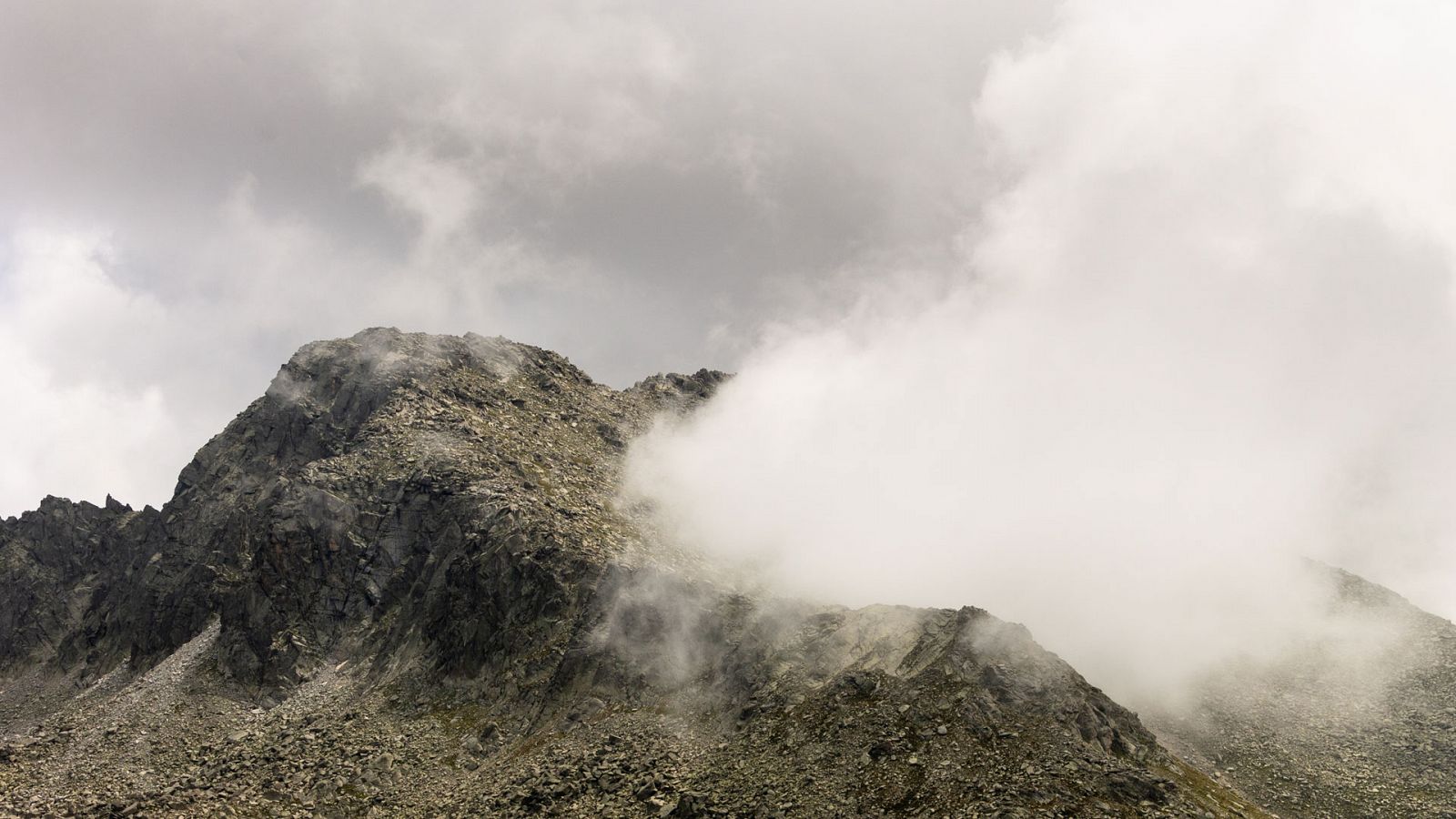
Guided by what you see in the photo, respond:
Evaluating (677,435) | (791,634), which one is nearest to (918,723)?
(791,634)

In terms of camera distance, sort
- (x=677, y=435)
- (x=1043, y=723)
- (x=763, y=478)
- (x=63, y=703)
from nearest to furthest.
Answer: (x=1043, y=723) < (x=63, y=703) < (x=763, y=478) < (x=677, y=435)

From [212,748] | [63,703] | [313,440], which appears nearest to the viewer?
[212,748]

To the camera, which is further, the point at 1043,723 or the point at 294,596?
the point at 294,596

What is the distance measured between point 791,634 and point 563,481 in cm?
5145

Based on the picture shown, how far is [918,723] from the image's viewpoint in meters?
80.8

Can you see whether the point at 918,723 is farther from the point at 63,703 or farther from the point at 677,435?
the point at 63,703

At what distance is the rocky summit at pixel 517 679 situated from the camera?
261ft

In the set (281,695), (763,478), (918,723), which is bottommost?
(281,695)

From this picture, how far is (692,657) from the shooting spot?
338 ft

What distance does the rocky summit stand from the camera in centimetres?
7969

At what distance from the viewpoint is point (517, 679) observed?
106188 mm

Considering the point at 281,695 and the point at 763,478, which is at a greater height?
the point at 763,478

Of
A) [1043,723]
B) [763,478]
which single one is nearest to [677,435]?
[763,478]

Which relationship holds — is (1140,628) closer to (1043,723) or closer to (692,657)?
(1043,723)
